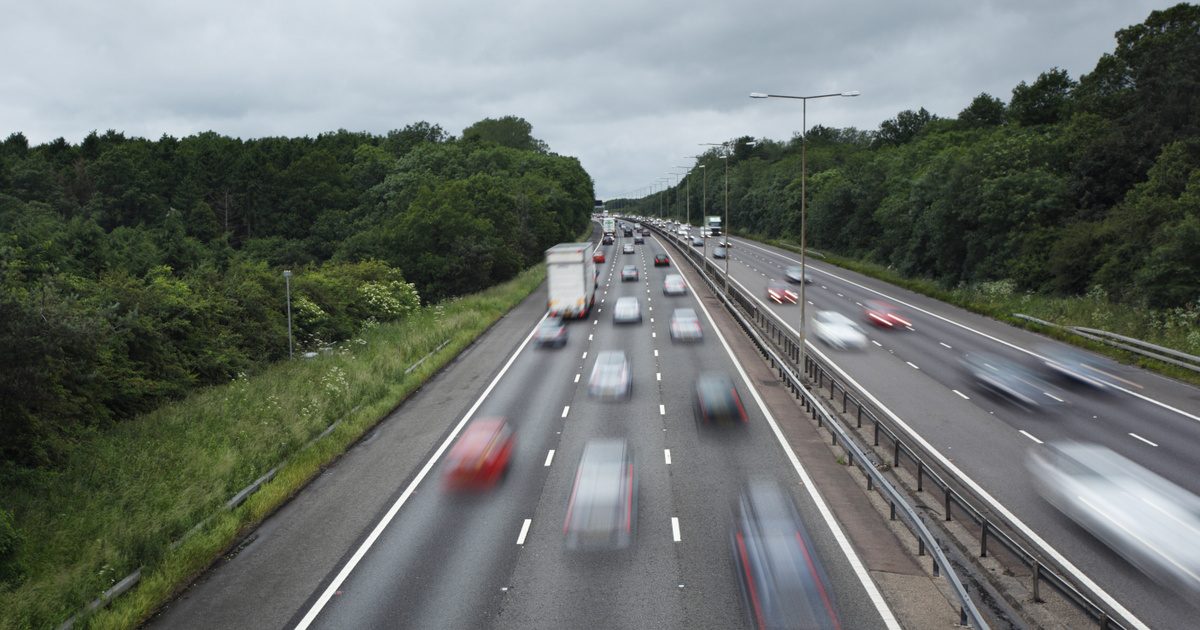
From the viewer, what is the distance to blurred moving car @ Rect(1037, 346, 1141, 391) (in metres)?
30.2

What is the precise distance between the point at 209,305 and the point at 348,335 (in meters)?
11.3

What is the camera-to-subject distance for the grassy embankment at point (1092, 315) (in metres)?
34.0

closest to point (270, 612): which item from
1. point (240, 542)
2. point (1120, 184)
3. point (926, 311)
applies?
point (240, 542)

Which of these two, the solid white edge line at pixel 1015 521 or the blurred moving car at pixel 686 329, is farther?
the blurred moving car at pixel 686 329

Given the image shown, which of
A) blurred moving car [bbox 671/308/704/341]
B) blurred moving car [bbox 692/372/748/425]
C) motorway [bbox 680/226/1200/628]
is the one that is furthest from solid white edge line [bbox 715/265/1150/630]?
blurred moving car [bbox 671/308/704/341]

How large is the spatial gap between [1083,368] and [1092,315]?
11.5 metres

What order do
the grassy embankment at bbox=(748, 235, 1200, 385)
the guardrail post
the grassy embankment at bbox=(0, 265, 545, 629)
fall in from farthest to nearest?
the grassy embankment at bbox=(748, 235, 1200, 385) → the grassy embankment at bbox=(0, 265, 545, 629) → the guardrail post

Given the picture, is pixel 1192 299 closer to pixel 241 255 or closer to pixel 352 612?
pixel 352 612

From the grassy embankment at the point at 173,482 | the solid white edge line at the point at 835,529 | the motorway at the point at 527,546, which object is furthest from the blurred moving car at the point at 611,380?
the grassy embankment at the point at 173,482

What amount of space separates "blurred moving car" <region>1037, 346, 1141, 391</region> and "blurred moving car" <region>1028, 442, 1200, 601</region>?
1213 cm

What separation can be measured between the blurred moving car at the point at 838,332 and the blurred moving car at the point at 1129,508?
64.8 ft

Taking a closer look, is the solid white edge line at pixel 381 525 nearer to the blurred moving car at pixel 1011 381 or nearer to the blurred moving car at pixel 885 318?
the blurred moving car at pixel 1011 381

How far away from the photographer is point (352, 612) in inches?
546

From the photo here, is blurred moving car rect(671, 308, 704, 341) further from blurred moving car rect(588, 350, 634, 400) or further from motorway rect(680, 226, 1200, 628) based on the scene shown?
blurred moving car rect(588, 350, 634, 400)
